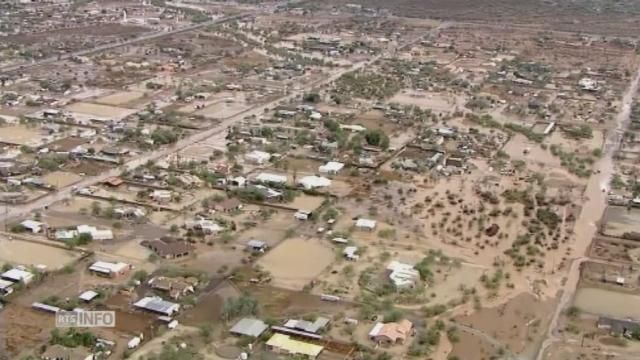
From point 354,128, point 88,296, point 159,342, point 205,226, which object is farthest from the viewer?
point 354,128

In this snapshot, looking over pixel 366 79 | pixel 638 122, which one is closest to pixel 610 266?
pixel 638 122

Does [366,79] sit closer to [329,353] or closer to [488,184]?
[488,184]

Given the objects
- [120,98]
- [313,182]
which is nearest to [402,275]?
[313,182]

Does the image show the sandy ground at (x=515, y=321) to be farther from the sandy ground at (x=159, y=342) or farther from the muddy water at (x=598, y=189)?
the sandy ground at (x=159, y=342)

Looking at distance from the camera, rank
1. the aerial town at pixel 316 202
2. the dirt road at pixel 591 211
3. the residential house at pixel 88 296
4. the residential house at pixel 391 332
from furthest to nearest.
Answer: the dirt road at pixel 591 211
the residential house at pixel 88 296
the aerial town at pixel 316 202
the residential house at pixel 391 332

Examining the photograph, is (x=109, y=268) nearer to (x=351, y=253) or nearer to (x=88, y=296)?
(x=88, y=296)

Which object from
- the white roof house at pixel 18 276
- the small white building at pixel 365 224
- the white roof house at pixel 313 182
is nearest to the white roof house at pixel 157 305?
the white roof house at pixel 18 276
